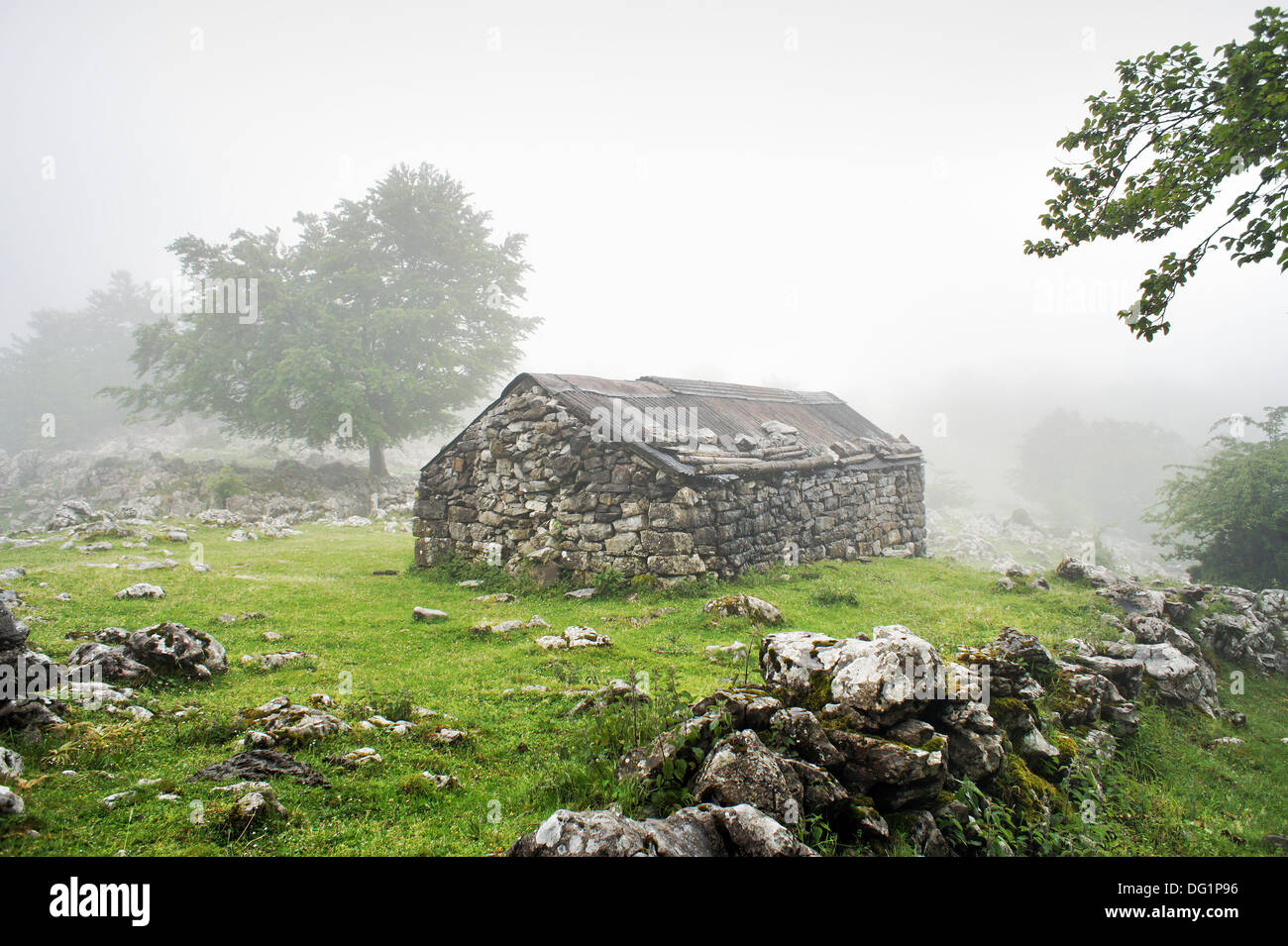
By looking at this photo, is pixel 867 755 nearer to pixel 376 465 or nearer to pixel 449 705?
pixel 449 705

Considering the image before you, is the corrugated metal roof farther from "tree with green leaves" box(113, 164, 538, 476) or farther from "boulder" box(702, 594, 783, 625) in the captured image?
"tree with green leaves" box(113, 164, 538, 476)

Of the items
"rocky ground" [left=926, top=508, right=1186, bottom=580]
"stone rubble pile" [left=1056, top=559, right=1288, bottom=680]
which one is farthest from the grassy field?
"rocky ground" [left=926, top=508, right=1186, bottom=580]

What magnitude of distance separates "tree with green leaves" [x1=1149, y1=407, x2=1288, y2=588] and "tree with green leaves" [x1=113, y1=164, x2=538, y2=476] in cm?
2797

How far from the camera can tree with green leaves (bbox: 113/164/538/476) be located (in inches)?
1069

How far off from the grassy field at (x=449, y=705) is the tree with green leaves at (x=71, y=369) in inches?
1774

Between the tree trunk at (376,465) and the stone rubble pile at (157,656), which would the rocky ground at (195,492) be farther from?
the stone rubble pile at (157,656)

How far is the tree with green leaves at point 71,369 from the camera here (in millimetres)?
45531

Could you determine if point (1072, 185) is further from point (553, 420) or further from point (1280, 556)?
point (1280, 556)

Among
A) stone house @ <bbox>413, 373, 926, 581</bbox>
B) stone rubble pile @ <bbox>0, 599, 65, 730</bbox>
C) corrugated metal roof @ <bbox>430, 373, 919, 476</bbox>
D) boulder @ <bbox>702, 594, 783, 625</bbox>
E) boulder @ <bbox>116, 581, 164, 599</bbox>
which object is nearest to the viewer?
stone rubble pile @ <bbox>0, 599, 65, 730</bbox>

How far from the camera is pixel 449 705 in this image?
5.83m

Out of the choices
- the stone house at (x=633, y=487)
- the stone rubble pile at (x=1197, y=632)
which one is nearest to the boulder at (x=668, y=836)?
the stone rubble pile at (x=1197, y=632)
